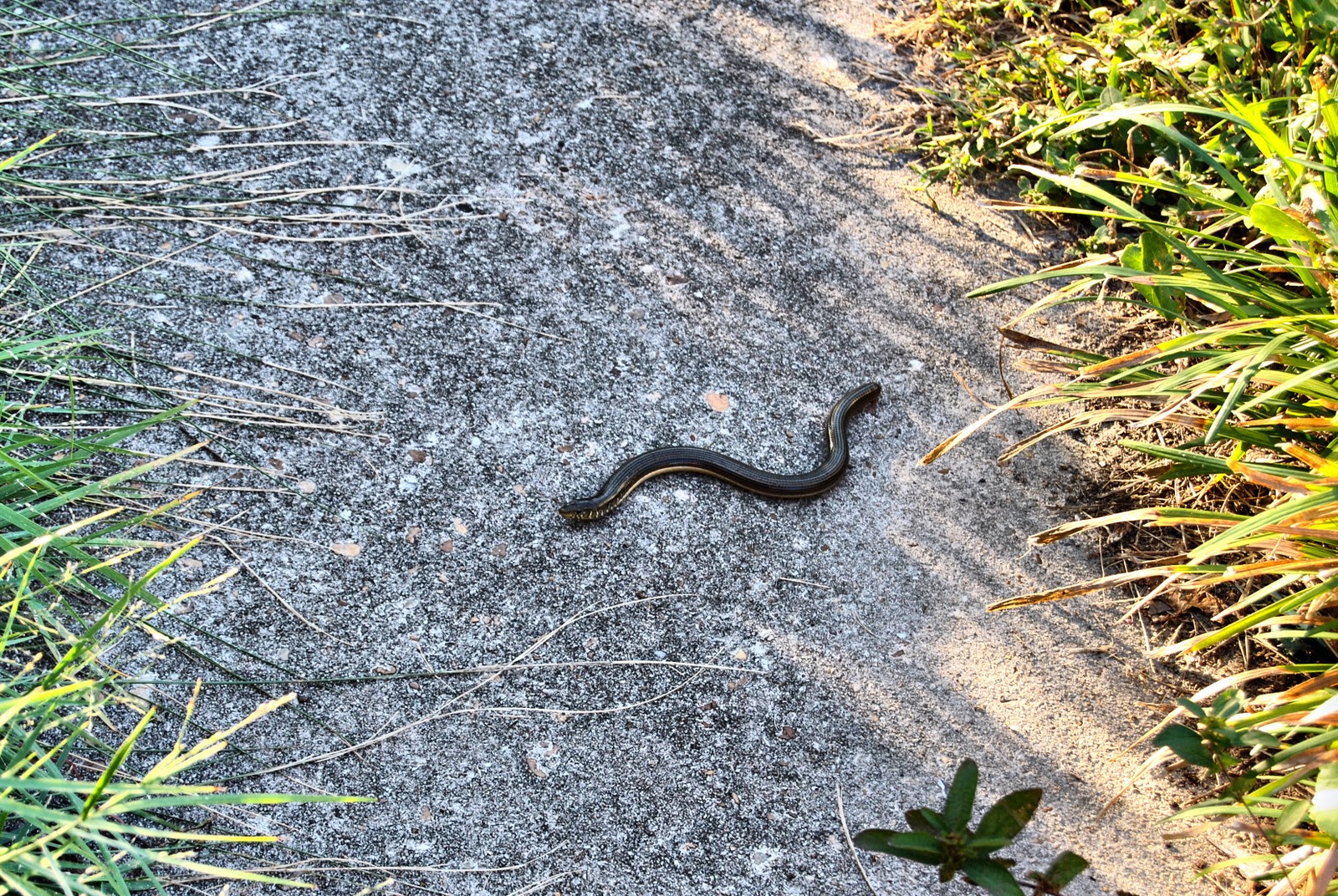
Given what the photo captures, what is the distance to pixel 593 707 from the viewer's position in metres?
3.07

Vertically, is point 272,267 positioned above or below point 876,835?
below

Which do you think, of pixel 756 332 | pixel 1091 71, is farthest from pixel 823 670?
pixel 1091 71

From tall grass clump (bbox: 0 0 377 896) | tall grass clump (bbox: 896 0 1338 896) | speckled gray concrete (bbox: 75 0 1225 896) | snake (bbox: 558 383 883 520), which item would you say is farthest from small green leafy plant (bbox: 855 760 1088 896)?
snake (bbox: 558 383 883 520)

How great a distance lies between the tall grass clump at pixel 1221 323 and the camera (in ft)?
8.85

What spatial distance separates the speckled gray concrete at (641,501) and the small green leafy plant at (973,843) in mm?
810

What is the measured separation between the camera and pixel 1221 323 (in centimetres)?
353

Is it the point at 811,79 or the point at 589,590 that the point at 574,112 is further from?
the point at 589,590

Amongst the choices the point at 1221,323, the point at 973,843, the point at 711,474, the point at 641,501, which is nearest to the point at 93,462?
the point at 641,501

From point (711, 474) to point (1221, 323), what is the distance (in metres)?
1.93

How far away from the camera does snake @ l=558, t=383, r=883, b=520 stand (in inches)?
137

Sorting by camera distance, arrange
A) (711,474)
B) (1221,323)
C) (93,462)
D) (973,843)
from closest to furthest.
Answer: (973,843) → (93,462) → (1221,323) → (711,474)

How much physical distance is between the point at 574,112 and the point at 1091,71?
2.42 meters

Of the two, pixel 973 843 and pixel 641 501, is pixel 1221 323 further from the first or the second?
pixel 973 843

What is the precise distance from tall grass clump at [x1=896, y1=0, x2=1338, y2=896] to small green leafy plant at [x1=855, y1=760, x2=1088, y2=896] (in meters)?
0.42
